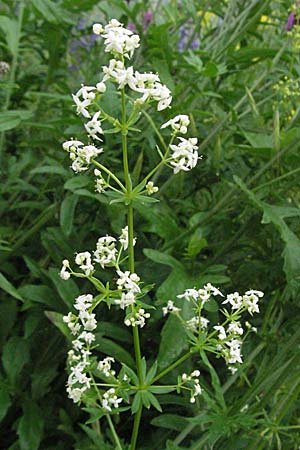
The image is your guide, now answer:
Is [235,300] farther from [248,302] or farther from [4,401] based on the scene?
[4,401]

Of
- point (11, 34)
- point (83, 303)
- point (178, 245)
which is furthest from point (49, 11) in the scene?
point (83, 303)

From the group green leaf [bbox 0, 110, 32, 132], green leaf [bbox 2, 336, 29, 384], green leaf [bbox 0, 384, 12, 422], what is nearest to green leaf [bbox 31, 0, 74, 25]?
green leaf [bbox 0, 110, 32, 132]

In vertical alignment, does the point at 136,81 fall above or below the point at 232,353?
above

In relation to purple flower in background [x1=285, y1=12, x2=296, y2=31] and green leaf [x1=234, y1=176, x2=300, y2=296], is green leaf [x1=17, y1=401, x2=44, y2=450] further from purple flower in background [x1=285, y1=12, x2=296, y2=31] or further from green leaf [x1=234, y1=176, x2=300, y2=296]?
purple flower in background [x1=285, y1=12, x2=296, y2=31]

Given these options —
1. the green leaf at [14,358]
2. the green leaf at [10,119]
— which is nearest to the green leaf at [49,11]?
the green leaf at [10,119]

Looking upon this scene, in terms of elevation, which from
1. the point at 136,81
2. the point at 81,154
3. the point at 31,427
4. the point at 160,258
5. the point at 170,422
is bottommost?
the point at 31,427

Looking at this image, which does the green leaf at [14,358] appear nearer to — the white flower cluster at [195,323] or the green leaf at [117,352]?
the green leaf at [117,352]
